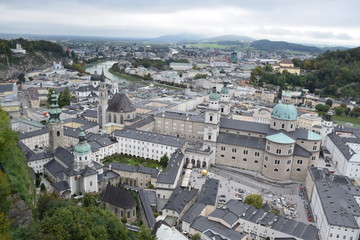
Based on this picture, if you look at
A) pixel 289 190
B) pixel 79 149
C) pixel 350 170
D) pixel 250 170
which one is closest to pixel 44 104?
pixel 79 149

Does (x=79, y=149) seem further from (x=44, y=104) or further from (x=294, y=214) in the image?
(x=44, y=104)

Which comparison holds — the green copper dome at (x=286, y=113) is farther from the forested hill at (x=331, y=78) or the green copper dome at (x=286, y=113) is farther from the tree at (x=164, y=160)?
the forested hill at (x=331, y=78)

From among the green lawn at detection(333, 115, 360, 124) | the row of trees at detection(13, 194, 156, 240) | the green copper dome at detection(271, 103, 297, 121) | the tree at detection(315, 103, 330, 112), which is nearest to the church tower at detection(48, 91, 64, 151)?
the row of trees at detection(13, 194, 156, 240)

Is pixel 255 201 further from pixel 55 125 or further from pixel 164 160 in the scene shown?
pixel 55 125

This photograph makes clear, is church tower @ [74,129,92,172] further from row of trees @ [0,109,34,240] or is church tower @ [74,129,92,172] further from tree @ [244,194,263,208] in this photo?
tree @ [244,194,263,208]

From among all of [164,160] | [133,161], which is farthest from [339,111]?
[133,161]

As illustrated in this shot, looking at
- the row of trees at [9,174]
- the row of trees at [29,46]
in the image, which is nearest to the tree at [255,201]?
the row of trees at [9,174]
